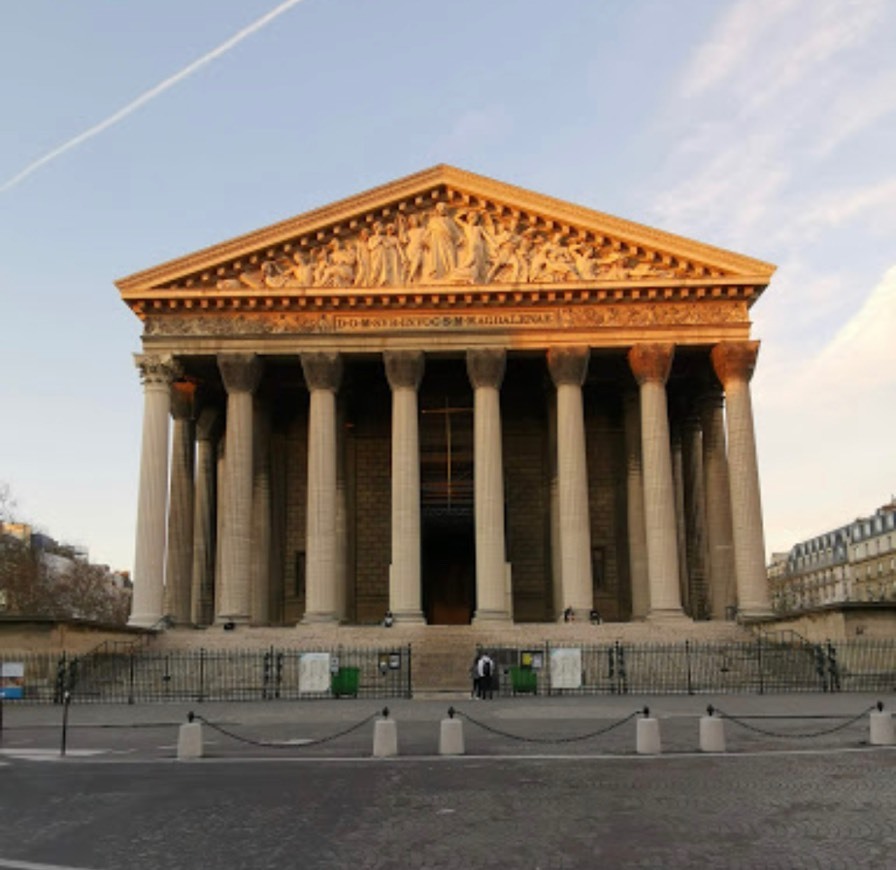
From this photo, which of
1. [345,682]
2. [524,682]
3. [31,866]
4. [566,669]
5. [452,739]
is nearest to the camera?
[31,866]

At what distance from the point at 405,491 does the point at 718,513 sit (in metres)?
12.7

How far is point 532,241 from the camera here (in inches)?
1521

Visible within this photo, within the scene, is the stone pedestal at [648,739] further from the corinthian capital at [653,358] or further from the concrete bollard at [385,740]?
the corinthian capital at [653,358]

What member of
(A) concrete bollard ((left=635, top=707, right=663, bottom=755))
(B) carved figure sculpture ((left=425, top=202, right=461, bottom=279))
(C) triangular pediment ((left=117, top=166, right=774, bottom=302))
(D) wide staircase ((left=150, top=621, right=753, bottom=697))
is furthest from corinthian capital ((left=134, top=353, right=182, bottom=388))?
(A) concrete bollard ((left=635, top=707, right=663, bottom=755))

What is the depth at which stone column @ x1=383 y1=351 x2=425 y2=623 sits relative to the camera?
3572cm

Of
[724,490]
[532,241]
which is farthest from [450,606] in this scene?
[532,241]

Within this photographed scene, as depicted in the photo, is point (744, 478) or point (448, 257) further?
point (448, 257)

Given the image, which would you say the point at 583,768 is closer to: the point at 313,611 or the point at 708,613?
the point at 313,611

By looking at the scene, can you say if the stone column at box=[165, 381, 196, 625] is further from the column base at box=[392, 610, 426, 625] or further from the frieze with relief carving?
the column base at box=[392, 610, 426, 625]

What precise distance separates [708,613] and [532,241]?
17.0 m

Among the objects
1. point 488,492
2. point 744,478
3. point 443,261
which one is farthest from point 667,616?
point 443,261

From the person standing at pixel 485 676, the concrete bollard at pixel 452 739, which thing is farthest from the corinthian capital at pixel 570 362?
the concrete bollard at pixel 452 739

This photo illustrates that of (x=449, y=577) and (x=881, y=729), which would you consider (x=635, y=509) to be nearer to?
(x=449, y=577)

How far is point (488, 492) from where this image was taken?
3653cm
